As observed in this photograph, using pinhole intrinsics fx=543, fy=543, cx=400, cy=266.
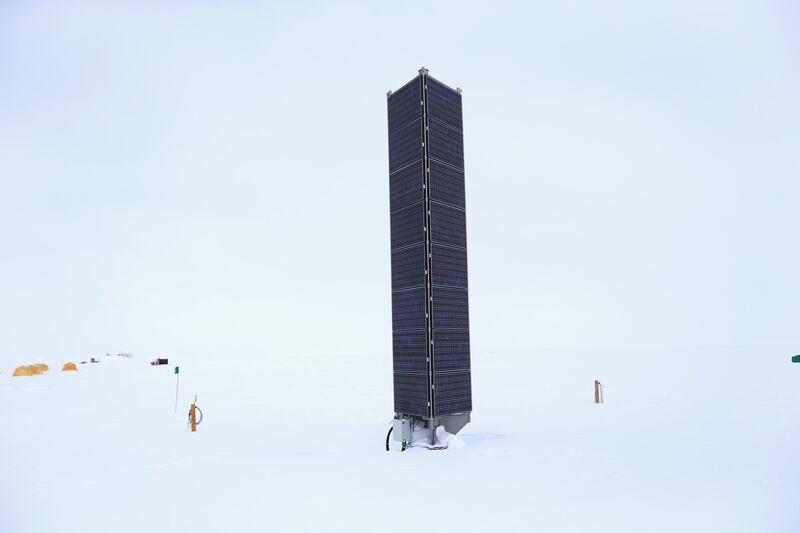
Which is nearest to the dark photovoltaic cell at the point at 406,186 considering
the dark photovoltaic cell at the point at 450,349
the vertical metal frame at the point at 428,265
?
the vertical metal frame at the point at 428,265

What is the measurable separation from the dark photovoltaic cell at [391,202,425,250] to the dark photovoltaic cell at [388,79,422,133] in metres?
4.30

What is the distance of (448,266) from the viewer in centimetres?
2439

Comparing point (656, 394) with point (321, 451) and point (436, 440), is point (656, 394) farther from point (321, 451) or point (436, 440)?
point (321, 451)

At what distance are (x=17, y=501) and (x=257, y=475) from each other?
22.8ft

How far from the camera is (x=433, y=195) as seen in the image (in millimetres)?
24141

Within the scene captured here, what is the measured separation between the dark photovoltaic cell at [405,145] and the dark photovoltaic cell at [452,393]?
9.97 metres

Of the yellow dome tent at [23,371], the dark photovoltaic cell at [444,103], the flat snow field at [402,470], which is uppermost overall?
the dark photovoltaic cell at [444,103]

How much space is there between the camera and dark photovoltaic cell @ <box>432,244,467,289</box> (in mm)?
23656

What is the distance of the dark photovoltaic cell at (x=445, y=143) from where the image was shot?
24.6 metres

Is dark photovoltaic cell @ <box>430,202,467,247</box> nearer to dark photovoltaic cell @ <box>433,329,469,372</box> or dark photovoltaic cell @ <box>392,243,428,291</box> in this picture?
dark photovoltaic cell @ <box>392,243,428,291</box>

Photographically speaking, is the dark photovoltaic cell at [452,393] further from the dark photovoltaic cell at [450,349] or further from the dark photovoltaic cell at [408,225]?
the dark photovoltaic cell at [408,225]

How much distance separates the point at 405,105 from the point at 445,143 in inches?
107

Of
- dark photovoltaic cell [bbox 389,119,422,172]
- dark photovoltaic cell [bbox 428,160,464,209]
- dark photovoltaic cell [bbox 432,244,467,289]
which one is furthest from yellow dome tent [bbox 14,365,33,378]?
dark photovoltaic cell [bbox 428,160,464,209]

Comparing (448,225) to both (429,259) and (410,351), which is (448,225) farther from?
(410,351)
